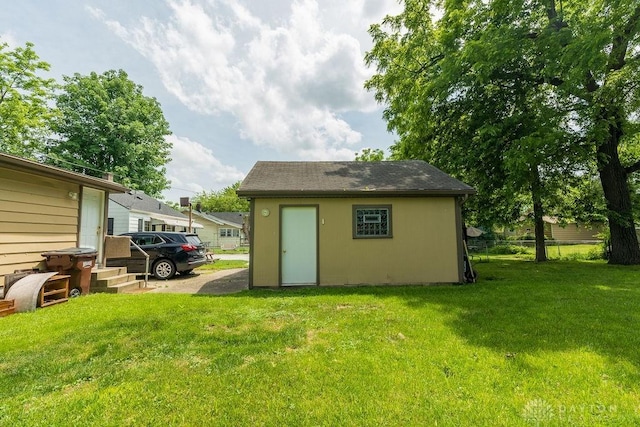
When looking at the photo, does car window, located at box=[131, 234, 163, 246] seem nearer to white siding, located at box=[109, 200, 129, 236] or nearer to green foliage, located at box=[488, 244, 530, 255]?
white siding, located at box=[109, 200, 129, 236]

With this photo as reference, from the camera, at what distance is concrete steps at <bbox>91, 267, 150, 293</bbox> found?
6898mm

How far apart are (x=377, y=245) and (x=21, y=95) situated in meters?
22.6

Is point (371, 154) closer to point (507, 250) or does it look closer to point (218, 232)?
point (507, 250)

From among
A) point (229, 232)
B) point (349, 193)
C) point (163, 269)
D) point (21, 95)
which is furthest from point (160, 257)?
point (229, 232)

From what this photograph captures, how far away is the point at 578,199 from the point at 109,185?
17.7 m

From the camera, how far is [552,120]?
9250 mm

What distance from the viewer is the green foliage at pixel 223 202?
5131cm

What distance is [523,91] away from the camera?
10.6 m

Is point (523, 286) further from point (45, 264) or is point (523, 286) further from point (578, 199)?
point (45, 264)

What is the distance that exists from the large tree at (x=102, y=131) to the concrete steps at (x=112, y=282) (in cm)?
1791

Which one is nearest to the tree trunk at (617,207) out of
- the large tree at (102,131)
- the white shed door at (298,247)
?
the white shed door at (298,247)

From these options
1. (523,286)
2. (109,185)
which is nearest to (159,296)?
(109,185)

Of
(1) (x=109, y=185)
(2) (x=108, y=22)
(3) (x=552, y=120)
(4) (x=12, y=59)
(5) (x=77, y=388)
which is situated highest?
(4) (x=12, y=59)

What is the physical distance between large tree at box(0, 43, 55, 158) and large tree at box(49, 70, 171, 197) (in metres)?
2.96
